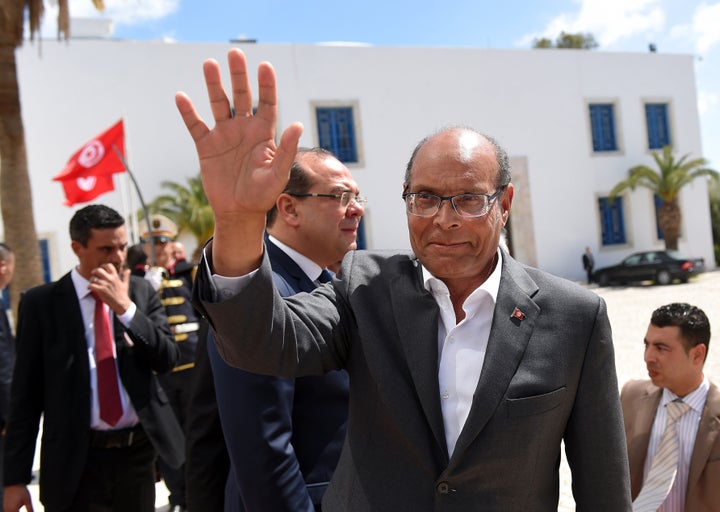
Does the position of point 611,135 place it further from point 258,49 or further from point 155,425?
point 155,425

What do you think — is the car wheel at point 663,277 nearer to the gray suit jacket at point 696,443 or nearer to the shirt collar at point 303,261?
the gray suit jacket at point 696,443

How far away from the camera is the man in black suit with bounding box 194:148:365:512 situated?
6.62 ft

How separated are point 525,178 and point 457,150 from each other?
2469 centimetres

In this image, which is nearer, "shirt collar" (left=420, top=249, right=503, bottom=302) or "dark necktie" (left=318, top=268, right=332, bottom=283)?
"shirt collar" (left=420, top=249, right=503, bottom=302)

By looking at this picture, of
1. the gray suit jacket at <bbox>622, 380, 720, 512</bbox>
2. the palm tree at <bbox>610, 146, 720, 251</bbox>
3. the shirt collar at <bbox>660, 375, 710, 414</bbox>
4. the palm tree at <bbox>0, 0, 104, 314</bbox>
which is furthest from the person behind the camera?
the palm tree at <bbox>610, 146, 720, 251</bbox>

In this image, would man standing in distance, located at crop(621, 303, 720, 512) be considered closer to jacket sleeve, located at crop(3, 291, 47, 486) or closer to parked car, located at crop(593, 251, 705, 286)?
jacket sleeve, located at crop(3, 291, 47, 486)

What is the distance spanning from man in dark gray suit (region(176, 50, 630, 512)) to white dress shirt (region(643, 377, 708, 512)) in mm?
1592

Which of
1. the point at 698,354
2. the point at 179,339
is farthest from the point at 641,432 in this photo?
the point at 179,339

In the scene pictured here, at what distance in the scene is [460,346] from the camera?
1660 millimetres

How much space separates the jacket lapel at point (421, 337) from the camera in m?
1.58

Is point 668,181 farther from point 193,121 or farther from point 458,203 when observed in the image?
point 193,121

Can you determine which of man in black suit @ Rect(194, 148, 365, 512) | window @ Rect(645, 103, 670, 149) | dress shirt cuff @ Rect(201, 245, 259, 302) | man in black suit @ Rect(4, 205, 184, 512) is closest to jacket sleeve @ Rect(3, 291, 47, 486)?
man in black suit @ Rect(4, 205, 184, 512)

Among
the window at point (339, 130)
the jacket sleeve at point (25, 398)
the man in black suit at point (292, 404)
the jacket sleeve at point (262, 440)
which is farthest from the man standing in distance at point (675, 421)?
the window at point (339, 130)

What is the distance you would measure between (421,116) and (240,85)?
23.4 metres
